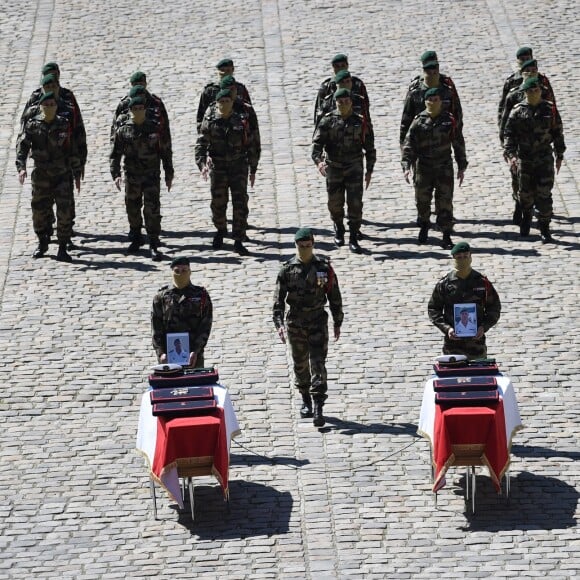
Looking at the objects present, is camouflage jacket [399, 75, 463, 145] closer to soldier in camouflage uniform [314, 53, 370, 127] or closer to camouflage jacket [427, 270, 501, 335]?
soldier in camouflage uniform [314, 53, 370, 127]

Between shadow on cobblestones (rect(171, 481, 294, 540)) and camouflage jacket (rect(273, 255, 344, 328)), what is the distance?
5.71 feet

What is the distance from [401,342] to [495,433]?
3.65m

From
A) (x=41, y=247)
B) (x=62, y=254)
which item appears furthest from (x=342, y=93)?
(x=41, y=247)

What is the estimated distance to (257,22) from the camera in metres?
28.9

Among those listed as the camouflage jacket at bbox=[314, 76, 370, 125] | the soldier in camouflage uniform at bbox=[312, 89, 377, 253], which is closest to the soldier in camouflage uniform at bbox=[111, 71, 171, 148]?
the soldier in camouflage uniform at bbox=[312, 89, 377, 253]

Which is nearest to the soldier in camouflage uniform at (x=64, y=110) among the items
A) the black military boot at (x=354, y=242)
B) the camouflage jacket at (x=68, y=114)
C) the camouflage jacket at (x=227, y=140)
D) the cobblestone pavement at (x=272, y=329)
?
the camouflage jacket at (x=68, y=114)

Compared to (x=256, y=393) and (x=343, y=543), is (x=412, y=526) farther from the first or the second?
(x=256, y=393)

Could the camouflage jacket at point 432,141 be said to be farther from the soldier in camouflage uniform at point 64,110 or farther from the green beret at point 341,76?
the soldier in camouflage uniform at point 64,110

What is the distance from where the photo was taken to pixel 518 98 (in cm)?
2142

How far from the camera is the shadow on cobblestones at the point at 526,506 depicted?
15.1m

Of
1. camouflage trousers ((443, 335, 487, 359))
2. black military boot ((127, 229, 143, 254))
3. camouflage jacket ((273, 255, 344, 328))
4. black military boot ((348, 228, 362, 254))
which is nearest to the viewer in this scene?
camouflage trousers ((443, 335, 487, 359))

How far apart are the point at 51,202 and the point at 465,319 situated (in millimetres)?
6639

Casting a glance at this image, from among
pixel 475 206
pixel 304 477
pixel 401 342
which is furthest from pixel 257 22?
pixel 304 477

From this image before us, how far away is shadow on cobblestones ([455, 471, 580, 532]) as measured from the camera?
15.1 meters
